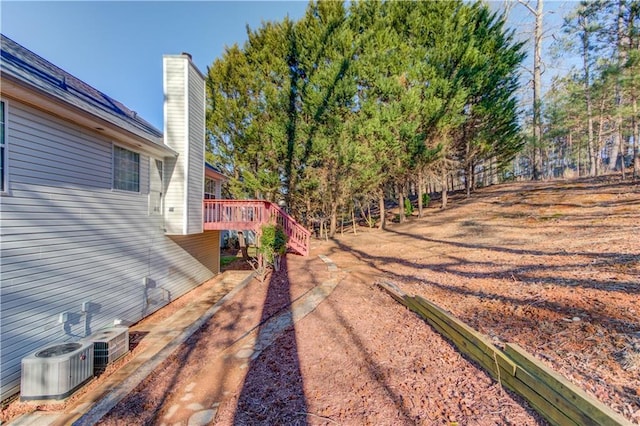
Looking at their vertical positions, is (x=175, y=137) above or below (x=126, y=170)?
above

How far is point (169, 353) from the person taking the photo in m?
4.53

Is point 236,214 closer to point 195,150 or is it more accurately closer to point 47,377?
point 195,150

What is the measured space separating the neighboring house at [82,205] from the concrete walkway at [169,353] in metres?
0.95

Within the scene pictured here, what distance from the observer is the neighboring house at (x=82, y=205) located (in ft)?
13.2

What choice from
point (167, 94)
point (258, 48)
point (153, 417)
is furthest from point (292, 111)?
point (153, 417)

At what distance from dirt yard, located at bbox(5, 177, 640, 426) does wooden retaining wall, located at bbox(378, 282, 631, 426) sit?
12cm

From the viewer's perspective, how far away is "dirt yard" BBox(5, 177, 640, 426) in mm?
2623

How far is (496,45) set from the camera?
1639 centimetres

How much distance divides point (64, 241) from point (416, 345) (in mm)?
5912

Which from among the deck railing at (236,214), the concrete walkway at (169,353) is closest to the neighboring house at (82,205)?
the deck railing at (236,214)

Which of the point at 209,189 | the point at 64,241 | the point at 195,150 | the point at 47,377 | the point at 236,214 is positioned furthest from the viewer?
the point at 209,189

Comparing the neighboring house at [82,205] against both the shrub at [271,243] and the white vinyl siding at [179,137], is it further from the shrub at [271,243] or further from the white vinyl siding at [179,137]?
the shrub at [271,243]

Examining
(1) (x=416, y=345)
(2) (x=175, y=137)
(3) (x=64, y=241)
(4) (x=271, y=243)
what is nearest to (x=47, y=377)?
(3) (x=64, y=241)

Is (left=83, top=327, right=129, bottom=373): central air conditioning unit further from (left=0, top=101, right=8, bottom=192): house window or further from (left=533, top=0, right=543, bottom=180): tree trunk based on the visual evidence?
(left=533, top=0, right=543, bottom=180): tree trunk
